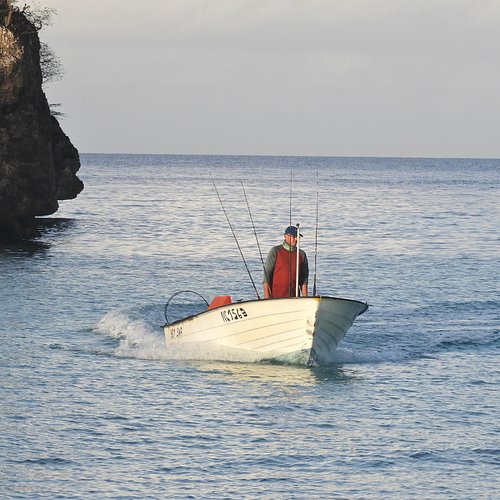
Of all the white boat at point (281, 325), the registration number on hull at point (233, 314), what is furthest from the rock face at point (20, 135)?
the registration number on hull at point (233, 314)

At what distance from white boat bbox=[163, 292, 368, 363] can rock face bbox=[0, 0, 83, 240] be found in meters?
24.9

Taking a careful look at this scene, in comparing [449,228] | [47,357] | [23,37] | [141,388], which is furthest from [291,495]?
[449,228]

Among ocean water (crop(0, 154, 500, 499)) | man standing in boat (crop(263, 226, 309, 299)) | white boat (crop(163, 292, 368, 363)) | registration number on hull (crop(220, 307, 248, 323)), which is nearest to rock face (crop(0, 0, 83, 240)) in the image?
ocean water (crop(0, 154, 500, 499))

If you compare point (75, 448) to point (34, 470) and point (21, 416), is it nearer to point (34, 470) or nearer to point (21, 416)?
point (34, 470)

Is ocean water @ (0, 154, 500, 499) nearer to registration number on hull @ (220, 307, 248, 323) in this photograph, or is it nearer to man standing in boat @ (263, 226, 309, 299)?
registration number on hull @ (220, 307, 248, 323)

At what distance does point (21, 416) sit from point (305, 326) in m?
5.09

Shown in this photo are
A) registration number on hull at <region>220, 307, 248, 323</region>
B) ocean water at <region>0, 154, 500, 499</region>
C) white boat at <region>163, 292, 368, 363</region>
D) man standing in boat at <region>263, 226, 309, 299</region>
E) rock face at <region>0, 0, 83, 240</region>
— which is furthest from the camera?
rock face at <region>0, 0, 83, 240</region>

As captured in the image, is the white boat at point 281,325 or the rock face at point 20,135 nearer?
the white boat at point 281,325

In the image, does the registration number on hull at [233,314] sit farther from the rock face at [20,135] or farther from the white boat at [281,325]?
the rock face at [20,135]

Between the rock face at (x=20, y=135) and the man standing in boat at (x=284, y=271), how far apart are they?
83.2 feet

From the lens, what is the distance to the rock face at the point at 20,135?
42312mm

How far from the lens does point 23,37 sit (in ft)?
147

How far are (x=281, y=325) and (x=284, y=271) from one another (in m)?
1.06

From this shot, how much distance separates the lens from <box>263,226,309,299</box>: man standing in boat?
63.6 ft
